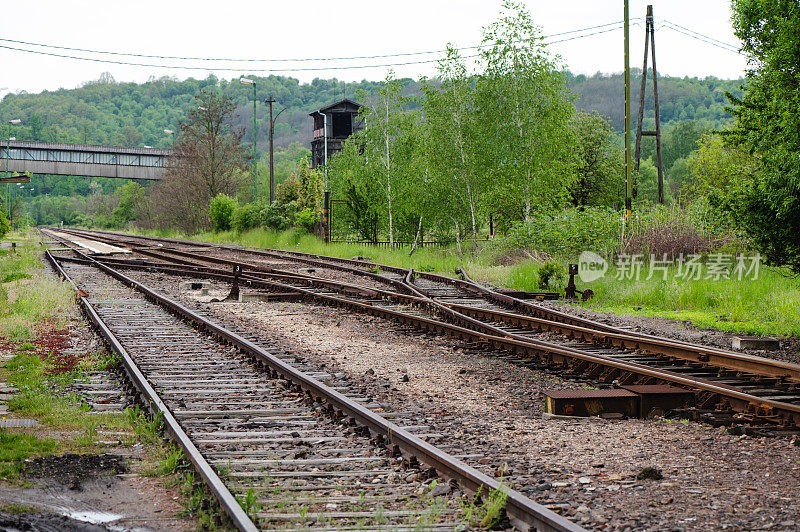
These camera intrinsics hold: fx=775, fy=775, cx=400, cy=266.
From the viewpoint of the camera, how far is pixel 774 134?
12.8 metres

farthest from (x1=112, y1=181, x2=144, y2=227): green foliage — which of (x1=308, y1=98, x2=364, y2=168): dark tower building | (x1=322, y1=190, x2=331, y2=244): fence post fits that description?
(x1=322, y1=190, x2=331, y2=244): fence post

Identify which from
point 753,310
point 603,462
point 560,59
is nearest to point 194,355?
point 603,462

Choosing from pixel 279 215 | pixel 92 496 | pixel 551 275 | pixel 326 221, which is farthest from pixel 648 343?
pixel 279 215

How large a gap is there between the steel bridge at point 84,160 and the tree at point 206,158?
713 inches

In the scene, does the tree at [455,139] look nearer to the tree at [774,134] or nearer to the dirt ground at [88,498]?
the tree at [774,134]

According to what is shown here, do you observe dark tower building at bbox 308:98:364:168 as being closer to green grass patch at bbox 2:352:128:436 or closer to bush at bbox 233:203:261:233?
bush at bbox 233:203:261:233

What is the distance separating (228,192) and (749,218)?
56.1 metres

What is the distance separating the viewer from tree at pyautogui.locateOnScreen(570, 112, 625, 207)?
58250 millimetres

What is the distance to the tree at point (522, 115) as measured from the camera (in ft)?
95.2

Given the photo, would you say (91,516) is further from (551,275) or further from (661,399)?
(551,275)

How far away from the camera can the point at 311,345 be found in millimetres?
12109

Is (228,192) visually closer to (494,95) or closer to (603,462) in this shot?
(494,95)

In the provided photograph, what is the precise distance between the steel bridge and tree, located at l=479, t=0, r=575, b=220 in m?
60.4

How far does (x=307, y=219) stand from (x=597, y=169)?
995 inches
